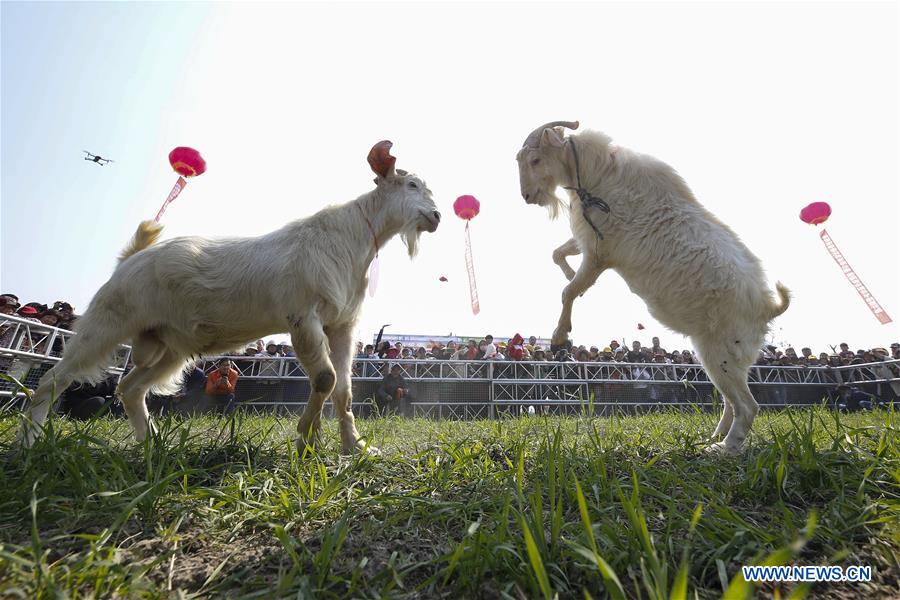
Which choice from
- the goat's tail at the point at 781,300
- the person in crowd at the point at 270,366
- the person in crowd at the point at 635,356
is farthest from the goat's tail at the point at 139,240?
the person in crowd at the point at 635,356

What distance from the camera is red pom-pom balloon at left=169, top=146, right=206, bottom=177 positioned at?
949 cm

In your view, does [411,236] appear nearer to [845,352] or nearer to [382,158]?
[382,158]

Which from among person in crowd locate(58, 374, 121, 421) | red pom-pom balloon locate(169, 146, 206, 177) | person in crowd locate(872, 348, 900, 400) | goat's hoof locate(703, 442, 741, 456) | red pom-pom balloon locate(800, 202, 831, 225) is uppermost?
red pom-pom balloon locate(800, 202, 831, 225)

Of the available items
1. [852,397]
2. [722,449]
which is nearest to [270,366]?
[722,449]

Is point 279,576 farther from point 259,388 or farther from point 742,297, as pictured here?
point 259,388

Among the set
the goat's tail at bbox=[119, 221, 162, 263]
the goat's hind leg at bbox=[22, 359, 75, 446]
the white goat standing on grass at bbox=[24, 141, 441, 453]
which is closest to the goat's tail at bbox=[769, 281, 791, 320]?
the white goat standing on grass at bbox=[24, 141, 441, 453]

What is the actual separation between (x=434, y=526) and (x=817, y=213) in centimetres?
1625

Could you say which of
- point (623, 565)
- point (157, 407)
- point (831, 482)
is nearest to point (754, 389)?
point (831, 482)

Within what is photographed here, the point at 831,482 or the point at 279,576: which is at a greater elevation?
the point at 831,482

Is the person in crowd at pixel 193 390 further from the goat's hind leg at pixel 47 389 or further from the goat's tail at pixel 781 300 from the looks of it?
the goat's tail at pixel 781 300

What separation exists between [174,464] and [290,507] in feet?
2.78

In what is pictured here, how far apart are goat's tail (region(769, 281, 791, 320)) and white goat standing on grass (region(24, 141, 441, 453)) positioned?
3090 millimetres

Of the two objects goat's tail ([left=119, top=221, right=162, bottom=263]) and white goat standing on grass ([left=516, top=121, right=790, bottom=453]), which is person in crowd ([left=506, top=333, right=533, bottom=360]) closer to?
white goat standing on grass ([left=516, top=121, right=790, bottom=453])

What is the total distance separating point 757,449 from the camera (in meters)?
2.61
